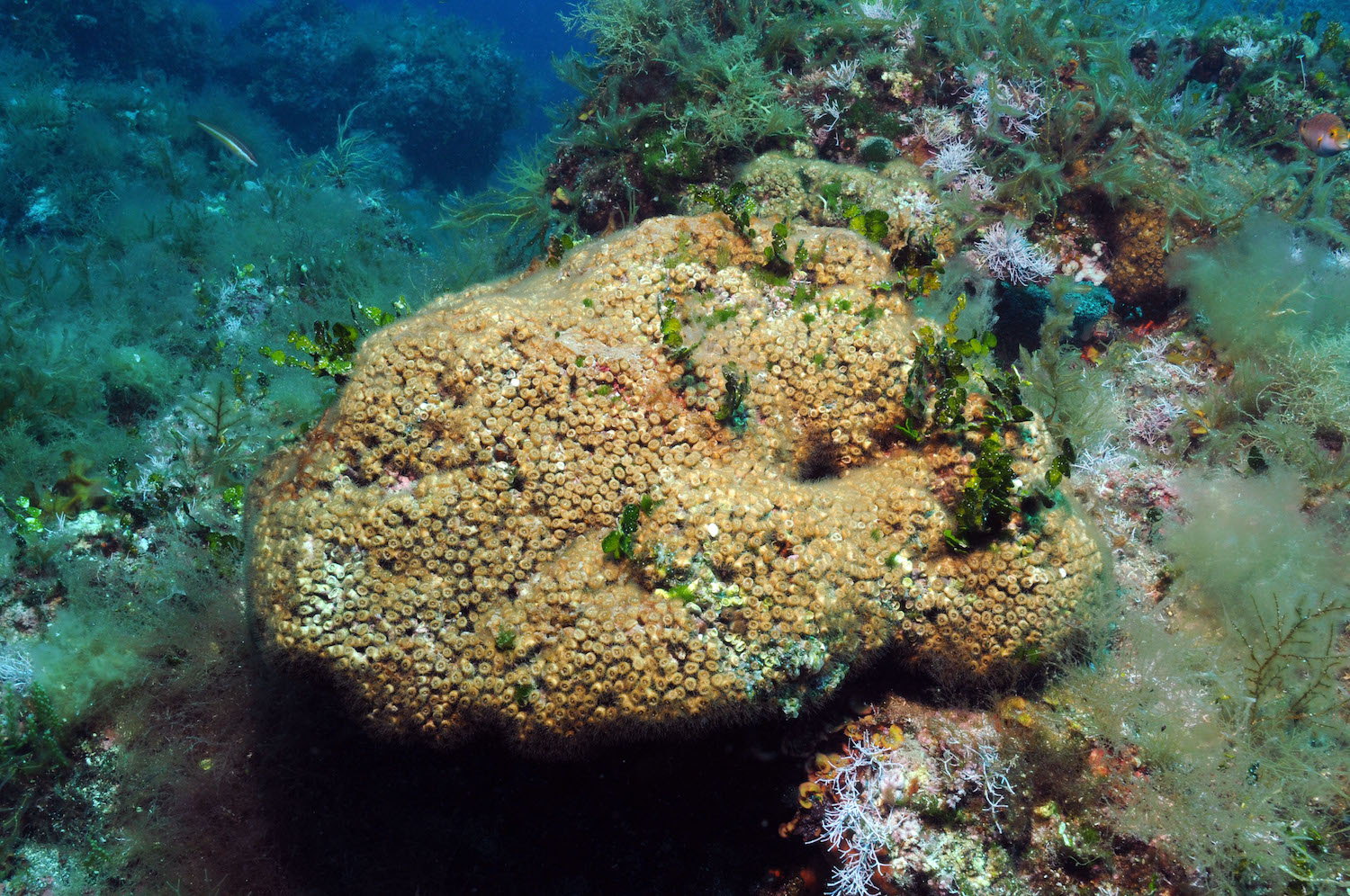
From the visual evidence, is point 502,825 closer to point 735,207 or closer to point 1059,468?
point 1059,468

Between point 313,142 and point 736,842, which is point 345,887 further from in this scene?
point 313,142

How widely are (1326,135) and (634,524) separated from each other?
27.9ft

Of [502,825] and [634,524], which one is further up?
[634,524]

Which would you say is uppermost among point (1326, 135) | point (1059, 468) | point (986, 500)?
point (1326, 135)

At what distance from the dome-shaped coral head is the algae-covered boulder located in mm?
6277

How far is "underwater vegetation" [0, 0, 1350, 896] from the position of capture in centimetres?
301

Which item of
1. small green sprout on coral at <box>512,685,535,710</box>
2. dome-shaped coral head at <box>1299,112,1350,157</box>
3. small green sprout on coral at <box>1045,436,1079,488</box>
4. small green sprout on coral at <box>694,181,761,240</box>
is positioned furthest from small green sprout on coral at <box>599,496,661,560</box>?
dome-shaped coral head at <box>1299,112,1350,157</box>

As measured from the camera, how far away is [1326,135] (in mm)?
6363

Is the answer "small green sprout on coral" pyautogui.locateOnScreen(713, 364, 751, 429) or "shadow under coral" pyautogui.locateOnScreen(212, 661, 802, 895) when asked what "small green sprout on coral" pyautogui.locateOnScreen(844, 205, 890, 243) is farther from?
"shadow under coral" pyautogui.locateOnScreen(212, 661, 802, 895)

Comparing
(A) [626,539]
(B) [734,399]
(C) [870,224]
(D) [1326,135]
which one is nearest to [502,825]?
(A) [626,539]

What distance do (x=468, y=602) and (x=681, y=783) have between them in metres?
1.60

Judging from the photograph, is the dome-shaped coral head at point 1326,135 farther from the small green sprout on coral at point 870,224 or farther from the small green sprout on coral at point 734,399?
the small green sprout on coral at point 734,399

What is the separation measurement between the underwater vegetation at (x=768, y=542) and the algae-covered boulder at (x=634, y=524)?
0.02 m

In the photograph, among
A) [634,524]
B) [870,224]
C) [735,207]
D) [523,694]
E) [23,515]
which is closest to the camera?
[523,694]
